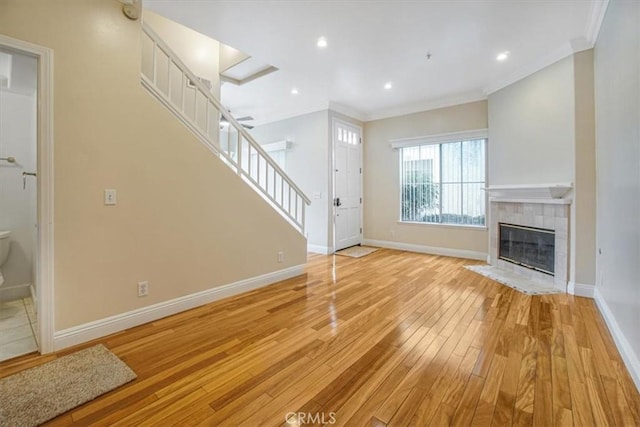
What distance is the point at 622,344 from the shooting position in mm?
2027

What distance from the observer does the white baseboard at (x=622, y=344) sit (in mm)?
1737

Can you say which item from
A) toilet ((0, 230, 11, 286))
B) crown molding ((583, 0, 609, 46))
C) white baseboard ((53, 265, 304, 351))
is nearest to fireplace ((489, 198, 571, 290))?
crown molding ((583, 0, 609, 46))

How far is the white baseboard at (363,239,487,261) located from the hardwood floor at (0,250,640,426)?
71.1 inches

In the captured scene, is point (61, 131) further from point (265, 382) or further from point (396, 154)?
point (396, 154)

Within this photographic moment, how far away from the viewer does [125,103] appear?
7.72 feet

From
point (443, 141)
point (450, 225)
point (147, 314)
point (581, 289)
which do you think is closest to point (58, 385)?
point (147, 314)

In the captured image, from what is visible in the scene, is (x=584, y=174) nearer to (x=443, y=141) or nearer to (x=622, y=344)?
(x=622, y=344)

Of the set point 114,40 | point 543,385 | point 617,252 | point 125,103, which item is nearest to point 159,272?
point 125,103

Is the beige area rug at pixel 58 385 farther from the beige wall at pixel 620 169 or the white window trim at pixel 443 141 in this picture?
the white window trim at pixel 443 141

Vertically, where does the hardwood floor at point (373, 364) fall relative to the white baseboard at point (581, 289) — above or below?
below

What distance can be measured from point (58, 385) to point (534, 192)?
4.96m

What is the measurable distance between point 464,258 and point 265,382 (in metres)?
4.41

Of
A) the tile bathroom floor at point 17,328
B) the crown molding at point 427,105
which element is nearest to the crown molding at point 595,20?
the crown molding at point 427,105

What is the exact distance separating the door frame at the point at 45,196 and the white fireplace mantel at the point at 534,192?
193 inches
